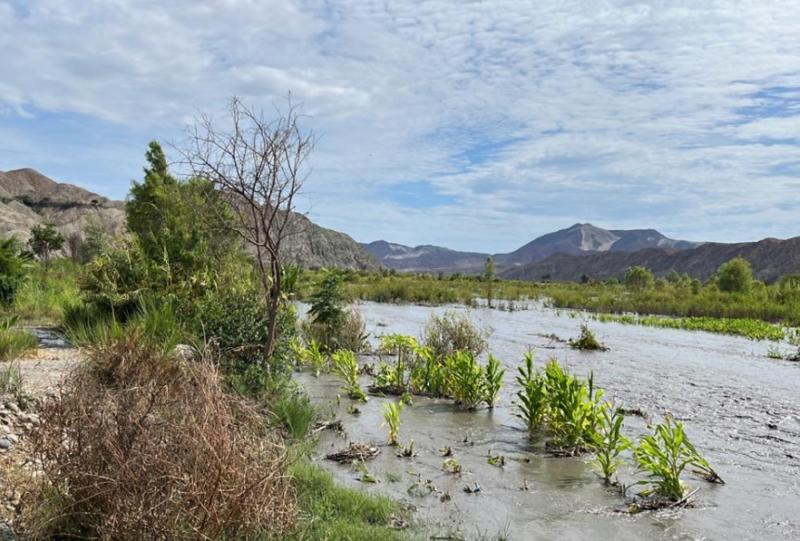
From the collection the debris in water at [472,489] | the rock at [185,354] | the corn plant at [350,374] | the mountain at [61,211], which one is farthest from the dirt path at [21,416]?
the mountain at [61,211]

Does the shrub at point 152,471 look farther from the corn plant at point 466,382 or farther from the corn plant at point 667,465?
the corn plant at point 466,382

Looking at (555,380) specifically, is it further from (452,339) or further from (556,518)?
(452,339)

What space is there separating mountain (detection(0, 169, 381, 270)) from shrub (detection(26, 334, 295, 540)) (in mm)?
47270

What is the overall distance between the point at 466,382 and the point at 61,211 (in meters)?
113

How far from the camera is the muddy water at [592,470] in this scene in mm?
6098

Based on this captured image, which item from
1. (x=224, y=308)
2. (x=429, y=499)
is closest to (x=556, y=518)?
(x=429, y=499)

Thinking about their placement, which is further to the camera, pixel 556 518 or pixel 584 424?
pixel 584 424

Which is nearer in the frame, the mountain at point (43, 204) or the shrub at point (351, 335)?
the shrub at point (351, 335)

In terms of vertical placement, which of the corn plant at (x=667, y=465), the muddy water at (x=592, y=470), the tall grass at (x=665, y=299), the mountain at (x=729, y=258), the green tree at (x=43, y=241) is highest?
the mountain at (x=729, y=258)

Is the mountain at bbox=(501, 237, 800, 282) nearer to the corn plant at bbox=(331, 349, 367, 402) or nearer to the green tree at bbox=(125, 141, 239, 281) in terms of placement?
the green tree at bbox=(125, 141, 239, 281)

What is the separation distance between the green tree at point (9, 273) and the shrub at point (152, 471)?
13.9 m

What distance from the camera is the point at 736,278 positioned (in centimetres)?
3953

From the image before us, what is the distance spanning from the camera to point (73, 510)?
14.4 ft

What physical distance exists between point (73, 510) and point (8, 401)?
3.66 m
